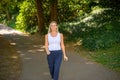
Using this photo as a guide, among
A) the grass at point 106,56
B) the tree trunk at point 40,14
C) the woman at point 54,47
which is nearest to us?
the woman at point 54,47

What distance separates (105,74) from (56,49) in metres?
2.40

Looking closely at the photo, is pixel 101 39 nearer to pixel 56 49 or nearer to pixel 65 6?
pixel 56 49

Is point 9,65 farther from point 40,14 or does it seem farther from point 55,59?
point 40,14

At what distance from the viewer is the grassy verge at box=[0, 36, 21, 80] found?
11133 millimetres

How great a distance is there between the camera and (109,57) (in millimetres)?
13820

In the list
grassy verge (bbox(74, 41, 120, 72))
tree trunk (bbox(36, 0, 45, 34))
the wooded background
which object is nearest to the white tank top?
grassy verge (bbox(74, 41, 120, 72))

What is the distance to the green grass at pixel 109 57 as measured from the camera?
12.2 meters

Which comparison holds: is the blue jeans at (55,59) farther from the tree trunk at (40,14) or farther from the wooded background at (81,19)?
the tree trunk at (40,14)

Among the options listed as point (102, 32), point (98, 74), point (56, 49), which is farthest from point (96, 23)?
point (56, 49)

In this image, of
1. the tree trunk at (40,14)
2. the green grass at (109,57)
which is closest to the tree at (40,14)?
the tree trunk at (40,14)

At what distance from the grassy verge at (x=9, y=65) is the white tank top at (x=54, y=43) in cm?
230

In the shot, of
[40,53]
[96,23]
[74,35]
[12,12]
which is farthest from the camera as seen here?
[12,12]

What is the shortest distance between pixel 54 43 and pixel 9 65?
477cm

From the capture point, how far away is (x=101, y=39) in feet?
55.5
